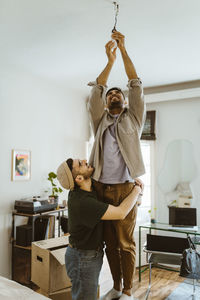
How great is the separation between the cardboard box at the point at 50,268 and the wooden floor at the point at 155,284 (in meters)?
1.15

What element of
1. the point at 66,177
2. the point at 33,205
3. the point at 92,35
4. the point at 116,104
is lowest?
the point at 33,205

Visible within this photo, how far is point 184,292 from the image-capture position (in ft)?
11.0

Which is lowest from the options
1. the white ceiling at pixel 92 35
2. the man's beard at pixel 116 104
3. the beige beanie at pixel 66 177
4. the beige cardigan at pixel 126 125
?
the beige beanie at pixel 66 177

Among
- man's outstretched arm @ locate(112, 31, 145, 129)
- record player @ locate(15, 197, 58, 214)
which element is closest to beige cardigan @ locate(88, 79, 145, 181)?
man's outstretched arm @ locate(112, 31, 145, 129)

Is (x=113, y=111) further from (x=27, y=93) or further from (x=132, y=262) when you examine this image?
(x=27, y=93)

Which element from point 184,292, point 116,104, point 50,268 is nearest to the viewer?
point 116,104

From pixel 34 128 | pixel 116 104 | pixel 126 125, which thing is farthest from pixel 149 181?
pixel 126 125

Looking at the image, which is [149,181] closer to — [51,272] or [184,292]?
[184,292]

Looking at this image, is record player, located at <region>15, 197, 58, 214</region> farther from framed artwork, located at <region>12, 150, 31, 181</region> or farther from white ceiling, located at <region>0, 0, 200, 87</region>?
white ceiling, located at <region>0, 0, 200, 87</region>

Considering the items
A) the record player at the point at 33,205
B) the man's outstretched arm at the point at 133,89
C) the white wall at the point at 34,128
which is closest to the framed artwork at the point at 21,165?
the white wall at the point at 34,128

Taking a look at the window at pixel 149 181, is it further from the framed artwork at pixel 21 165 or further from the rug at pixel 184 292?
the framed artwork at pixel 21 165

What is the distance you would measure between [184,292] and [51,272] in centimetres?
190

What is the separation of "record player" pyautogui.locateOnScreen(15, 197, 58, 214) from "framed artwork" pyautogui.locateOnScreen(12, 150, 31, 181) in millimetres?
324

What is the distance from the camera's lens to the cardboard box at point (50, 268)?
2.28 m
